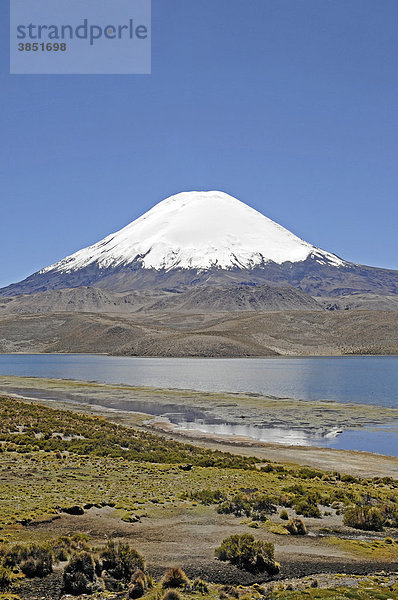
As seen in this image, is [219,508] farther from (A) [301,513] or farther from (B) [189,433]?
(B) [189,433]

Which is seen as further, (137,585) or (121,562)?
(121,562)

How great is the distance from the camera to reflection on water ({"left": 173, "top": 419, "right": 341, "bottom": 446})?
4653 centimetres

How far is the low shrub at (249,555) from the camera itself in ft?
50.7

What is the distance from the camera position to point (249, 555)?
620 inches

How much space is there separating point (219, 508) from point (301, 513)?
3379 mm

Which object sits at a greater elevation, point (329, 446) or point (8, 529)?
point (8, 529)

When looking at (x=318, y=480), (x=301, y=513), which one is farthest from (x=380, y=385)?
(x=301, y=513)

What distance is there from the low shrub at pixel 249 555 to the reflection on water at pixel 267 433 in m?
29.2

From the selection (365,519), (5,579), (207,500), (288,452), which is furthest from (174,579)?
(288,452)

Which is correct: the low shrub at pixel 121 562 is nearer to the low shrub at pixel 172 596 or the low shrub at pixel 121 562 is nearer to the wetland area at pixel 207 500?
the wetland area at pixel 207 500

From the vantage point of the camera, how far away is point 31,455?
101ft

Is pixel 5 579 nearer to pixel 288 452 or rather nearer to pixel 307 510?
pixel 307 510

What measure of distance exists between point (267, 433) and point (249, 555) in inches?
1379

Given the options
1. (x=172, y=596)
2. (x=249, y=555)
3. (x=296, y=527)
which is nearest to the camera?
(x=172, y=596)
